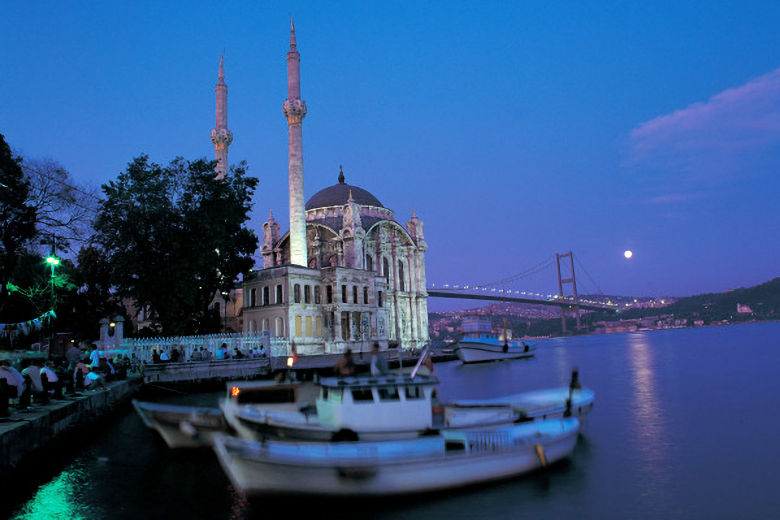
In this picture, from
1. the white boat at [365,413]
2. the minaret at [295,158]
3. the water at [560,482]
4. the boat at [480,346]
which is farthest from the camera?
the boat at [480,346]

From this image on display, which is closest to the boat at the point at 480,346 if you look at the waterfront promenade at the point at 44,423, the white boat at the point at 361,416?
the waterfront promenade at the point at 44,423

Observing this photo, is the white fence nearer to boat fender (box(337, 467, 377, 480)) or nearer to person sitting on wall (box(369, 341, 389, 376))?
person sitting on wall (box(369, 341, 389, 376))

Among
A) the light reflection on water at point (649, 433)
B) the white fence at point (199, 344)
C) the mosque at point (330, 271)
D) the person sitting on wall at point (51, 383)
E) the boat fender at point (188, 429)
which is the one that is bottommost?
the light reflection on water at point (649, 433)

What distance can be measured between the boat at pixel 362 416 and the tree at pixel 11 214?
72.9ft

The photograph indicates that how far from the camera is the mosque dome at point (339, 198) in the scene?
64938 mm

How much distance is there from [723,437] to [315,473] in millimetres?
13923

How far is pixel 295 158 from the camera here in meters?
48.6

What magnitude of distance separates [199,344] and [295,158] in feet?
64.6

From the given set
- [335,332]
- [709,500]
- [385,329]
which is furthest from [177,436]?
[385,329]

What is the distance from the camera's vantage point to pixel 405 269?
65.5 metres

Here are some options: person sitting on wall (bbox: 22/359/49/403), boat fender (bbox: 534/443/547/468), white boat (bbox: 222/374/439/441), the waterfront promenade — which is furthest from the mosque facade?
boat fender (bbox: 534/443/547/468)

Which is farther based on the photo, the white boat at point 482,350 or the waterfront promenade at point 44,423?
the white boat at point 482,350

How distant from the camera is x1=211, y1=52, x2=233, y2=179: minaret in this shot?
174 ft

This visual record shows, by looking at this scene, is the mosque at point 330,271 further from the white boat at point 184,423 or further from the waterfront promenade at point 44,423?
the white boat at point 184,423
